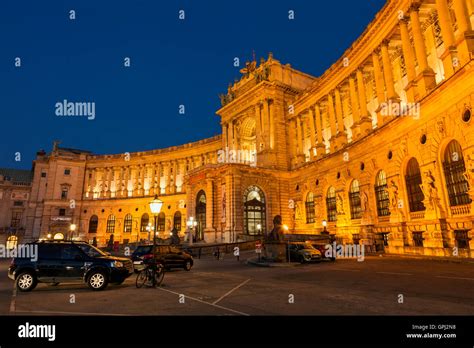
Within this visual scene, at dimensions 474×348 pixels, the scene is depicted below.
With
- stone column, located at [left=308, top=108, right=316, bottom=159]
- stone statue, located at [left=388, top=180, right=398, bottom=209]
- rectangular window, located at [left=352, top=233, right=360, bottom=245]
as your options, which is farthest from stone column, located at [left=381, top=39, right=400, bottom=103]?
stone column, located at [left=308, top=108, right=316, bottom=159]

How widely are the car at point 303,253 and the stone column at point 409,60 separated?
1415cm

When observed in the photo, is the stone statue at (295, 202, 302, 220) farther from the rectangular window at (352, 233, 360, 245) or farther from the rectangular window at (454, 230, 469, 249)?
the rectangular window at (454, 230, 469, 249)

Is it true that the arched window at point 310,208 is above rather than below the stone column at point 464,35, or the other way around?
below

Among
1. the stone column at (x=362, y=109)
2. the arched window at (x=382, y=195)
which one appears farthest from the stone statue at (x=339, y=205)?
the stone column at (x=362, y=109)

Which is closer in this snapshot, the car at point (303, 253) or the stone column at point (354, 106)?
the car at point (303, 253)

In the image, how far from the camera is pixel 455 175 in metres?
19.6

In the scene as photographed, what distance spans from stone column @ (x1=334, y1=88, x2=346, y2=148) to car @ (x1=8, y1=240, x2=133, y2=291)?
30104 millimetres

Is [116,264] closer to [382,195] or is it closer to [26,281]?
[26,281]

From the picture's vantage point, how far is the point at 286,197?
4438 centimetres

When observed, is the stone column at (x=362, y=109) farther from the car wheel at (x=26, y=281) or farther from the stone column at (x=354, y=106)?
Result: the car wheel at (x=26, y=281)

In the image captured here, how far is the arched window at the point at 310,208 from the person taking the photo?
40.2 metres
